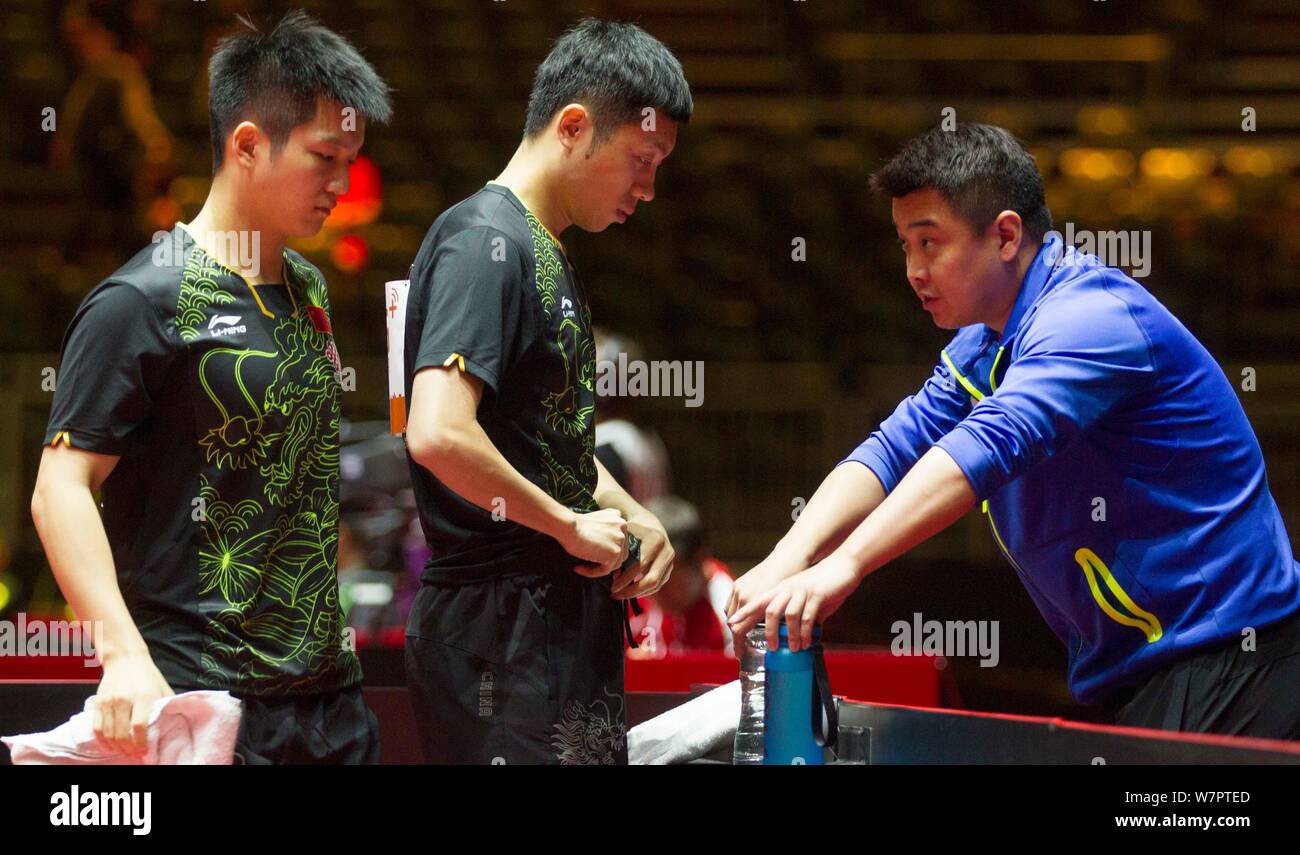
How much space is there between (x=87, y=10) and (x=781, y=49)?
3657 mm

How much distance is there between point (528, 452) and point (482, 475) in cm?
15

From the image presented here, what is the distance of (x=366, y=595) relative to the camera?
5055 mm

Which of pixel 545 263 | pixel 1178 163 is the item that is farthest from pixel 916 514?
pixel 1178 163

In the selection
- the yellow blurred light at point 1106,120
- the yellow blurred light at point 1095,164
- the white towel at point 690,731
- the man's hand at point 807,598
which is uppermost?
the yellow blurred light at point 1106,120

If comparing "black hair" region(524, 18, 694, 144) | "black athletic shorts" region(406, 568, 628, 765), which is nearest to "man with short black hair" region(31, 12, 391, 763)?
"black athletic shorts" region(406, 568, 628, 765)

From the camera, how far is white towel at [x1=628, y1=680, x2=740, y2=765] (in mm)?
1811

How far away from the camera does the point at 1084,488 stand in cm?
175

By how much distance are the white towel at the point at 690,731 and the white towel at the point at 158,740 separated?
1.95ft

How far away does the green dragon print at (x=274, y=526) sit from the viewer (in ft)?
5.04

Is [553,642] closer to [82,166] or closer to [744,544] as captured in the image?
[744,544]

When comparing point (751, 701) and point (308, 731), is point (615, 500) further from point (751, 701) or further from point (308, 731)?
point (308, 731)

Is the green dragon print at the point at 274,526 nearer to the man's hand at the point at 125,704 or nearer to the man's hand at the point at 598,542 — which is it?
the man's hand at the point at 125,704

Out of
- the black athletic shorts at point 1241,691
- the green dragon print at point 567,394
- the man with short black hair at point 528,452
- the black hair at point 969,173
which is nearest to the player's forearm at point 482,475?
the man with short black hair at point 528,452

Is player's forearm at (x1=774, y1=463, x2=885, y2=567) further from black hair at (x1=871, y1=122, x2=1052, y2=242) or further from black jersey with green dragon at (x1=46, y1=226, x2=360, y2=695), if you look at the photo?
black jersey with green dragon at (x1=46, y1=226, x2=360, y2=695)
